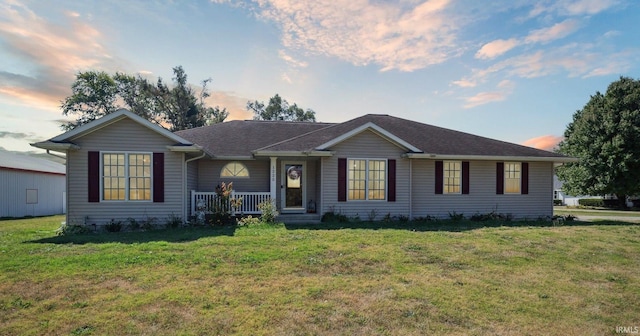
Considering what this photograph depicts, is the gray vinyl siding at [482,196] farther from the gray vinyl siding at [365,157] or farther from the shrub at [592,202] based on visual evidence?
the shrub at [592,202]

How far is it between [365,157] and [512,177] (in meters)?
6.96

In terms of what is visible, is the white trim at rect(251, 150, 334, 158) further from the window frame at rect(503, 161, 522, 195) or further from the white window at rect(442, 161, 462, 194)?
the window frame at rect(503, 161, 522, 195)

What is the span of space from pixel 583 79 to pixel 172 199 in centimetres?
1718

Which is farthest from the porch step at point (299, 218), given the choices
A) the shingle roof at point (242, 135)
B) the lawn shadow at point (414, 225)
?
the shingle roof at point (242, 135)

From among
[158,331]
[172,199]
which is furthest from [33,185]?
[158,331]

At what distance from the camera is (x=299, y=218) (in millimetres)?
13297

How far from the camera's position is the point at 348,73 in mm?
17609

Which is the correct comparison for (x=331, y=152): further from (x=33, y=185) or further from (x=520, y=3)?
(x=33, y=185)

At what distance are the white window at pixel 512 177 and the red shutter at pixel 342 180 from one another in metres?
7.36

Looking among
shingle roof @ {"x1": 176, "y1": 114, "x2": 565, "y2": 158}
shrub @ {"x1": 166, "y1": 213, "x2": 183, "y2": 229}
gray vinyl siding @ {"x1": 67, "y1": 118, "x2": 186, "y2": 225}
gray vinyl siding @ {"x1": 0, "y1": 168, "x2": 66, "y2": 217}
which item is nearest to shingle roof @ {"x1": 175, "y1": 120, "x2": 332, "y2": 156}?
shingle roof @ {"x1": 176, "y1": 114, "x2": 565, "y2": 158}

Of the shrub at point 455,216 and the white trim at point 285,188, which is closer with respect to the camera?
the shrub at point 455,216

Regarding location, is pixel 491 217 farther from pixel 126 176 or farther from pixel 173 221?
pixel 126 176

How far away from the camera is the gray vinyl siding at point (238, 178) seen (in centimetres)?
1453

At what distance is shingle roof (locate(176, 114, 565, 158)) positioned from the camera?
47.0 feet
